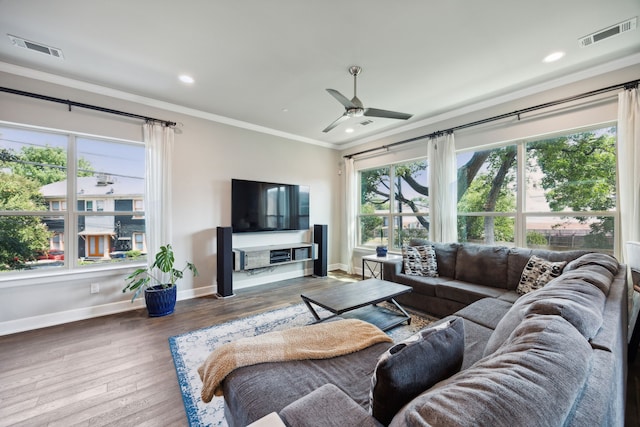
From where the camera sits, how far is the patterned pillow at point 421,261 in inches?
140

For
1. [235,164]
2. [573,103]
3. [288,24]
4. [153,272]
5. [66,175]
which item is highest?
[288,24]

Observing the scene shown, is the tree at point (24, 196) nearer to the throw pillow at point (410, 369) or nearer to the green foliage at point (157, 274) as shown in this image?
the green foliage at point (157, 274)

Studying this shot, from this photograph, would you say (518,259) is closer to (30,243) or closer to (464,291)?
(464,291)

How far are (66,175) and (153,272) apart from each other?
1.59m

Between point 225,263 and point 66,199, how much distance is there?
2081 mm

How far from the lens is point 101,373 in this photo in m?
2.15

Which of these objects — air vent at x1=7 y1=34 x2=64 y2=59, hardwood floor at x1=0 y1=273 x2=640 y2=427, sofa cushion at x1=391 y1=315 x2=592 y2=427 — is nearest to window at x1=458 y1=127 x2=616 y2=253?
hardwood floor at x1=0 y1=273 x2=640 y2=427

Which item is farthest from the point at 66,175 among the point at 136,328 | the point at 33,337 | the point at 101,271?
the point at 136,328

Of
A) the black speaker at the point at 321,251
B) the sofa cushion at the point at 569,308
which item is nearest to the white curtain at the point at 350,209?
the black speaker at the point at 321,251

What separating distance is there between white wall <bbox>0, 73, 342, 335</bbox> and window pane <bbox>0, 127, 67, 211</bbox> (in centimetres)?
21

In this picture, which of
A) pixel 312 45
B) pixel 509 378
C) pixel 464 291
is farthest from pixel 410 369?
pixel 312 45

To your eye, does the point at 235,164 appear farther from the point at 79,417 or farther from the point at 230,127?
the point at 79,417

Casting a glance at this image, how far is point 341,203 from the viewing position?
20.0 feet

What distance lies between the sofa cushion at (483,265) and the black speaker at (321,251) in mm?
2550
